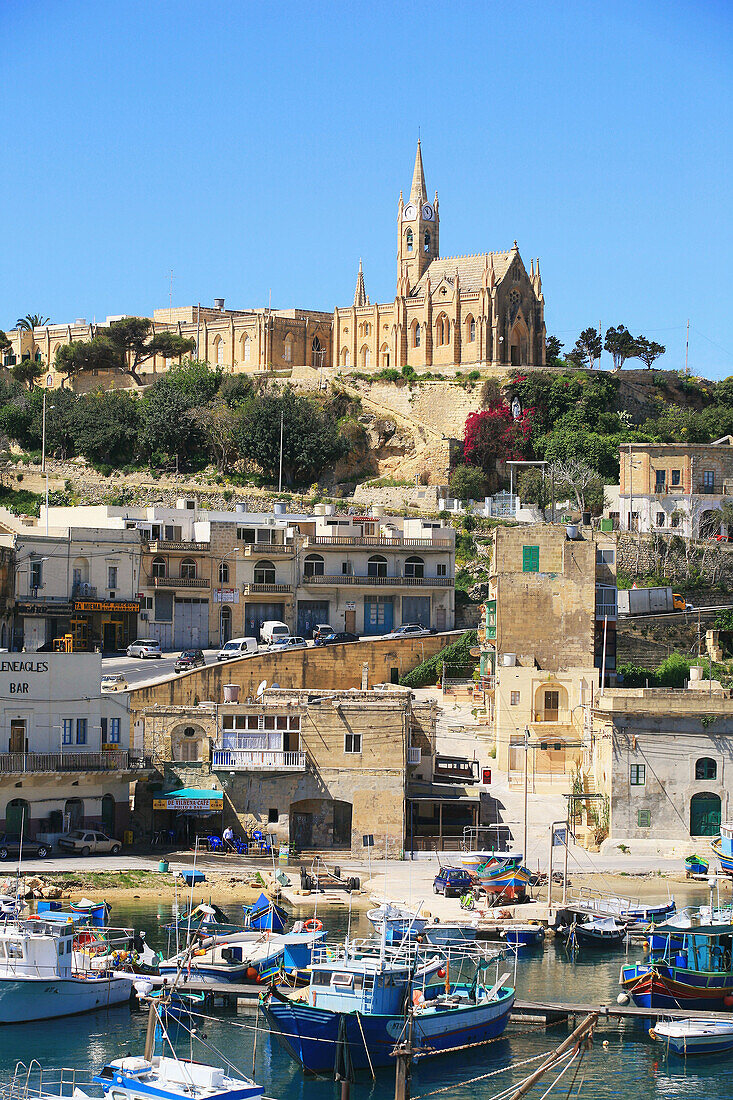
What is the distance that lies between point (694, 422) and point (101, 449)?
35293 mm

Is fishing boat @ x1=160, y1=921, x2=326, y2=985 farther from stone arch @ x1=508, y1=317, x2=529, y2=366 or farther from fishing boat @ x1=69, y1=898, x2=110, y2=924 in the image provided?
stone arch @ x1=508, y1=317, x2=529, y2=366

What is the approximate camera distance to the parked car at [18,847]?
40344 millimetres

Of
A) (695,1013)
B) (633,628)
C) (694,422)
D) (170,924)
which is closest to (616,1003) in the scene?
(695,1013)

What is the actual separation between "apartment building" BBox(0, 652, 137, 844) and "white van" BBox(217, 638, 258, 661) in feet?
48.2

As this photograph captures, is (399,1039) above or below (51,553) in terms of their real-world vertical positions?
below

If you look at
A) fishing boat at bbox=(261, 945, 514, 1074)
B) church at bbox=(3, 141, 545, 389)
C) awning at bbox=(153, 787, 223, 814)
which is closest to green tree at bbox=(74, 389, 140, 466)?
church at bbox=(3, 141, 545, 389)

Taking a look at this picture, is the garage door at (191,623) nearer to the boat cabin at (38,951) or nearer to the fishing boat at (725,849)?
the fishing boat at (725,849)

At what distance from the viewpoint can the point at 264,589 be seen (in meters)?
64.3

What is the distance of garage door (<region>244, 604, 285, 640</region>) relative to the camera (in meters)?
64.2

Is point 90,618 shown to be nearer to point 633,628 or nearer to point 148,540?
point 148,540

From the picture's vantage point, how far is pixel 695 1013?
100ft

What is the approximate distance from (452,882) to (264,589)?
27369 millimetres

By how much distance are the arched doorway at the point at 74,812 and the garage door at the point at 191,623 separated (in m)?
20.5

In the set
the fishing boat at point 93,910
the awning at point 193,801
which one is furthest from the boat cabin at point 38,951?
the awning at point 193,801
